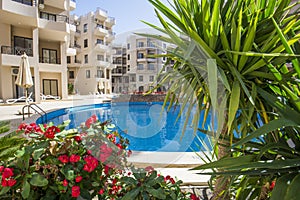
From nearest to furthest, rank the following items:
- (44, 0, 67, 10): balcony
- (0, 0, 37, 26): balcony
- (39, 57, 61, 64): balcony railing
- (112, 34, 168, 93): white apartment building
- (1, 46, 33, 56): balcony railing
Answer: (112, 34, 168, 93): white apartment building
(0, 0, 37, 26): balcony
(1, 46, 33, 56): balcony railing
(44, 0, 67, 10): balcony
(39, 57, 61, 64): balcony railing

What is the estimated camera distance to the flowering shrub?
1826 millimetres

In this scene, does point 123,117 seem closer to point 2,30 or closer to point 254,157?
point 254,157

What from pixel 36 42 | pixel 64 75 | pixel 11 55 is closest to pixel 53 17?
pixel 36 42

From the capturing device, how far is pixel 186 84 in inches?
75.4

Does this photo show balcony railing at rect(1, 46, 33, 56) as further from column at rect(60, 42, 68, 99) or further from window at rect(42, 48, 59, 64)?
column at rect(60, 42, 68, 99)

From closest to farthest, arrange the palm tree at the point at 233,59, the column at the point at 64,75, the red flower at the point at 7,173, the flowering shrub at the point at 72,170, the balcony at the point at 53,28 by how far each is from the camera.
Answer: the palm tree at the point at 233,59 → the red flower at the point at 7,173 → the flowering shrub at the point at 72,170 → the balcony at the point at 53,28 → the column at the point at 64,75

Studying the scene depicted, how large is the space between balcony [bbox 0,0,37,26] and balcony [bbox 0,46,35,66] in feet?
6.89

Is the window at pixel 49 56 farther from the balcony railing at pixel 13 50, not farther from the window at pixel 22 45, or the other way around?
the balcony railing at pixel 13 50

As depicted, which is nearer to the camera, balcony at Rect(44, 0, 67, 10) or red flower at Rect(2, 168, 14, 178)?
red flower at Rect(2, 168, 14, 178)

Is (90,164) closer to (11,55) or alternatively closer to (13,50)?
(11,55)

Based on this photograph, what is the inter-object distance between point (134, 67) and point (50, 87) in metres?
19.6

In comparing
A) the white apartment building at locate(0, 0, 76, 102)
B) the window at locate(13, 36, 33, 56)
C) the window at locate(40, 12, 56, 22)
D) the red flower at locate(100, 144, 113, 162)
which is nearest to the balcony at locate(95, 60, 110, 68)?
the red flower at locate(100, 144, 113, 162)

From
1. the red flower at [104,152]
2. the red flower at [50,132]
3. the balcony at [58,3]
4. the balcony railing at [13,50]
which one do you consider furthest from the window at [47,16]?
the red flower at [104,152]

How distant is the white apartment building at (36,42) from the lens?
50.4ft
